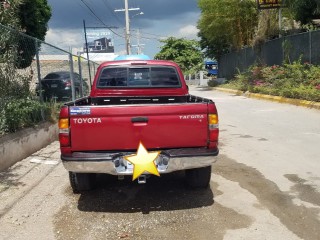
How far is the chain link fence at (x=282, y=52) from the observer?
17950mm

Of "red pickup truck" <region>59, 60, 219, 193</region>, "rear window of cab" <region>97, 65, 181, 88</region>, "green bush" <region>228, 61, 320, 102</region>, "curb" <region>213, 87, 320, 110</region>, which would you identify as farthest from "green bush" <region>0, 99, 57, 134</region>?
"green bush" <region>228, 61, 320, 102</region>

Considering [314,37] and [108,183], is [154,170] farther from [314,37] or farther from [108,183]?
[314,37]

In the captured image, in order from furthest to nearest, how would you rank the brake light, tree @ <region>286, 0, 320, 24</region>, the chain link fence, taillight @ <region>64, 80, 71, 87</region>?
tree @ <region>286, 0, 320, 24</region>, the chain link fence, taillight @ <region>64, 80, 71, 87</region>, the brake light

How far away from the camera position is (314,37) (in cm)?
1769

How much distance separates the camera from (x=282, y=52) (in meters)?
21.6

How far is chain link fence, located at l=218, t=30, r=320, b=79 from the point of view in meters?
18.0

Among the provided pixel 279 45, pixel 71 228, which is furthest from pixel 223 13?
pixel 71 228

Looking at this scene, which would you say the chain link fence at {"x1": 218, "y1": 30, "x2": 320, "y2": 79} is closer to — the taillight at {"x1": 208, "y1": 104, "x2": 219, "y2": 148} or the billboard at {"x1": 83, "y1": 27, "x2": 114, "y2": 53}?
the taillight at {"x1": 208, "y1": 104, "x2": 219, "y2": 148}

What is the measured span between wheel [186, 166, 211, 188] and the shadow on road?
11 cm

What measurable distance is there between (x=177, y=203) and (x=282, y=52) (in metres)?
18.2

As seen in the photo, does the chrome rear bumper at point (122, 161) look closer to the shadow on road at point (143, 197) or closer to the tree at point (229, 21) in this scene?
the shadow on road at point (143, 197)

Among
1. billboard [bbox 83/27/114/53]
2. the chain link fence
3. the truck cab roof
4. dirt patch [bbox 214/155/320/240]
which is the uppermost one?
billboard [bbox 83/27/114/53]

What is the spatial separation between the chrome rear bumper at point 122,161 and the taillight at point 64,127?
0.57ft

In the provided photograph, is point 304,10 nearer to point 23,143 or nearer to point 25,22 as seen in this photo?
point 25,22
